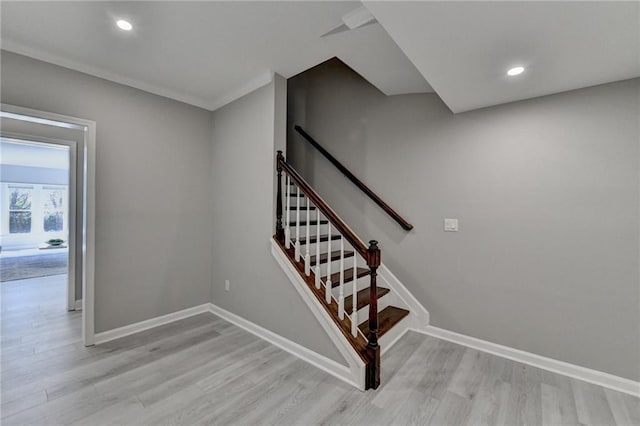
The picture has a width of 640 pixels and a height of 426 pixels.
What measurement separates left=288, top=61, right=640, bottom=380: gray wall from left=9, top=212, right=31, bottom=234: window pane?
34.6 ft

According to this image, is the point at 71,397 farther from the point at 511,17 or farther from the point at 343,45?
the point at 511,17

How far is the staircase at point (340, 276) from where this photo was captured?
190 cm

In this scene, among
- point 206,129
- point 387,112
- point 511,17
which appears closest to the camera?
point 511,17

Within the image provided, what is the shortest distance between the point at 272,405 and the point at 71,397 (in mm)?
1308

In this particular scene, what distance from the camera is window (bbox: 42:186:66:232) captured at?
27.8ft

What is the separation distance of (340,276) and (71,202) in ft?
11.7

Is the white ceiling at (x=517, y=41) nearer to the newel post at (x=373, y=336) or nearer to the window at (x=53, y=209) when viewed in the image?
the newel post at (x=373, y=336)

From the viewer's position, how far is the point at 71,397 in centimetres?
173

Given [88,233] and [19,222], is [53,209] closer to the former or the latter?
[19,222]

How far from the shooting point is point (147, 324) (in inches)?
108

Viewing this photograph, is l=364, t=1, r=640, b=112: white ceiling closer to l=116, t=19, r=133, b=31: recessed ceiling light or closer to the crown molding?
the crown molding

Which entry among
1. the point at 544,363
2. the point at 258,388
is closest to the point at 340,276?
the point at 258,388

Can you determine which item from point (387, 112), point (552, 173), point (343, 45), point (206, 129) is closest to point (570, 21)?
point (552, 173)

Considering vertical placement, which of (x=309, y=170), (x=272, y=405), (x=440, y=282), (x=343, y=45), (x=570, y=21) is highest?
(x=343, y=45)
